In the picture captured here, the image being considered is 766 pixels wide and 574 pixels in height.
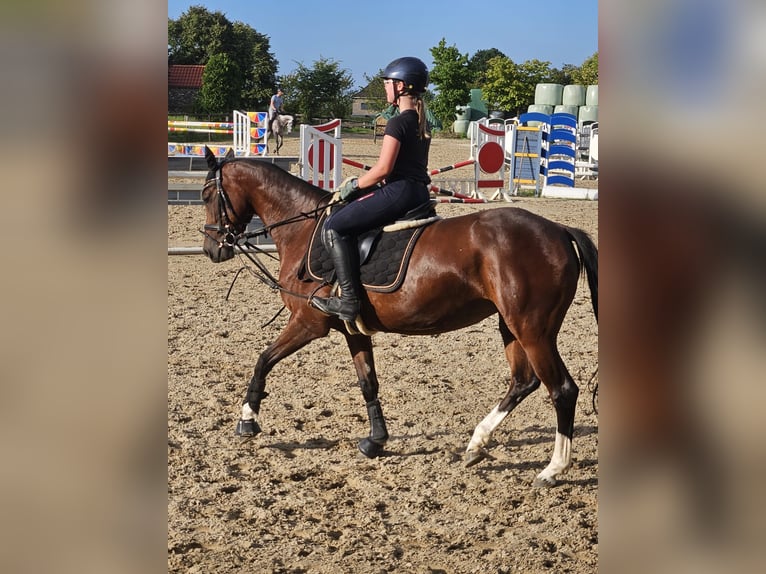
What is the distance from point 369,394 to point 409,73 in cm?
190

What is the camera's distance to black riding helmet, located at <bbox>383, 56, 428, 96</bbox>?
14.8 feet

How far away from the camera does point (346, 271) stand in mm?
4691

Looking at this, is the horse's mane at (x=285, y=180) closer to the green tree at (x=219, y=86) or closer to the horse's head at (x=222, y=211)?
the horse's head at (x=222, y=211)

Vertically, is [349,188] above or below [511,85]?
below

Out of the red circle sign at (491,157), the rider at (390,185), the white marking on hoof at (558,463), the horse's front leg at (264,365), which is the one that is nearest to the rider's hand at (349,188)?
the rider at (390,185)

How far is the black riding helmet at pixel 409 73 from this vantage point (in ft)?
14.8

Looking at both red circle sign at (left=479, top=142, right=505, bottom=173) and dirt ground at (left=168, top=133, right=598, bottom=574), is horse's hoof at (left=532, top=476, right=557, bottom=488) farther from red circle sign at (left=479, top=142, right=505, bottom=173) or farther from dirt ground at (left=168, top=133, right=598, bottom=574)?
red circle sign at (left=479, top=142, right=505, bottom=173)

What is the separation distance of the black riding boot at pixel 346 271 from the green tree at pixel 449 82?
166 ft

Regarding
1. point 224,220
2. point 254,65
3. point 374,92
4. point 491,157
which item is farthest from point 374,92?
point 224,220

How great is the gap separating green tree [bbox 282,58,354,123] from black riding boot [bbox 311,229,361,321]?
54.1m

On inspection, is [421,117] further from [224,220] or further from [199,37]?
[199,37]

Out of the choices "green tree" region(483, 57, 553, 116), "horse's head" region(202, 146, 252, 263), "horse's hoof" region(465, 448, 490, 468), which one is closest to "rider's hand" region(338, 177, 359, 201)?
"horse's head" region(202, 146, 252, 263)
